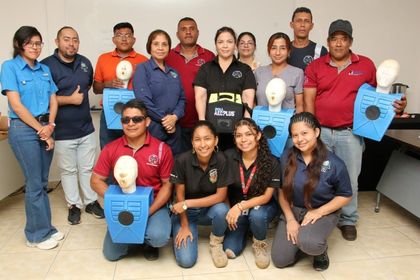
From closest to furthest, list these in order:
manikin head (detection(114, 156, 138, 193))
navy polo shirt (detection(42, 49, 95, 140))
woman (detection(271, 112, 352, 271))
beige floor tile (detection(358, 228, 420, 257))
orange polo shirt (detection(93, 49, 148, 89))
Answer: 1. manikin head (detection(114, 156, 138, 193))
2. woman (detection(271, 112, 352, 271))
3. beige floor tile (detection(358, 228, 420, 257))
4. navy polo shirt (detection(42, 49, 95, 140))
5. orange polo shirt (detection(93, 49, 148, 89))

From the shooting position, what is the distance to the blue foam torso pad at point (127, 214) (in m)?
2.03

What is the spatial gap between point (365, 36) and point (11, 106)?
11.0 ft

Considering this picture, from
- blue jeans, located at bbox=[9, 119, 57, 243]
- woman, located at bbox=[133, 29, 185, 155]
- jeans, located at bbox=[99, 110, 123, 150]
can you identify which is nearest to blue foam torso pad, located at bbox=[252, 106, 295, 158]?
woman, located at bbox=[133, 29, 185, 155]

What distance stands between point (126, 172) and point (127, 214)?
0.25 metres

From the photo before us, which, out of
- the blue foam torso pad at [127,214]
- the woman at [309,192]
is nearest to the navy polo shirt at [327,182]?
the woman at [309,192]

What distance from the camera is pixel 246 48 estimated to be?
2.60m

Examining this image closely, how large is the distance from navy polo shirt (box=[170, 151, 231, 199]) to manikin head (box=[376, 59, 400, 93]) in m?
1.07

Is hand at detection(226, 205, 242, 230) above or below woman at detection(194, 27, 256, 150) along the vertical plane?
below

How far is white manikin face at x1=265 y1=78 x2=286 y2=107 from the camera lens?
2.26 metres

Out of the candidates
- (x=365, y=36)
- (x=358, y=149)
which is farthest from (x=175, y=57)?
(x=365, y=36)

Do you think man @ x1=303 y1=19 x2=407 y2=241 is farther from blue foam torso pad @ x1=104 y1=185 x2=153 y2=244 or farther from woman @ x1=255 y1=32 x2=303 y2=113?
blue foam torso pad @ x1=104 y1=185 x2=153 y2=244

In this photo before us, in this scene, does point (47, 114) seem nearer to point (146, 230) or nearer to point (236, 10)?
point (146, 230)

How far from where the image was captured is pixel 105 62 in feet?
9.18

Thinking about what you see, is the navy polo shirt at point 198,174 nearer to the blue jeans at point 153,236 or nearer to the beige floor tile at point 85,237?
the blue jeans at point 153,236
